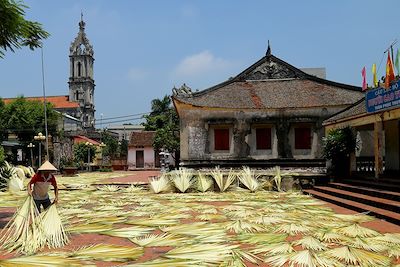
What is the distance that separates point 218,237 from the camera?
20.9ft

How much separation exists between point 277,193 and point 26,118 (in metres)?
36.4

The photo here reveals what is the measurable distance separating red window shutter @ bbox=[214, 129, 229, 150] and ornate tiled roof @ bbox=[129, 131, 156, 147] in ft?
77.4

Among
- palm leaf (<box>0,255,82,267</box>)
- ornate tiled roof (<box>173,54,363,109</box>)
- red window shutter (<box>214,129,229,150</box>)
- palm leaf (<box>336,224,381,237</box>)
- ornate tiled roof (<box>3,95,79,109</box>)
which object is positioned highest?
ornate tiled roof (<box>3,95,79,109</box>)

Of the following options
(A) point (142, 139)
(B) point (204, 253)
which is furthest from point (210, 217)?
(A) point (142, 139)

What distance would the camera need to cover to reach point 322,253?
5414 mm

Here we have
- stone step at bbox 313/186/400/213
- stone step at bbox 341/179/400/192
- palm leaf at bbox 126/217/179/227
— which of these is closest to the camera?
palm leaf at bbox 126/217/179/227

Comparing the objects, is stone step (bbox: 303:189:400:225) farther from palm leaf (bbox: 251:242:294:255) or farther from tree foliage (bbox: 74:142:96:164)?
tree foliage (bbox: 74:142:96:164)

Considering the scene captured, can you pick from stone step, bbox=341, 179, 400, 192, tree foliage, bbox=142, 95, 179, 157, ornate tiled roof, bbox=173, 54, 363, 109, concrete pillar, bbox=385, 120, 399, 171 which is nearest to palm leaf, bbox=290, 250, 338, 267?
stone step, bbox=341, 179, 400, 192

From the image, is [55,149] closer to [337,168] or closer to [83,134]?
[83,134]

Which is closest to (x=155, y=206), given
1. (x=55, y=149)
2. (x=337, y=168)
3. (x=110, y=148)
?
(x=337, y=168)

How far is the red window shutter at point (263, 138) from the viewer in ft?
73.2

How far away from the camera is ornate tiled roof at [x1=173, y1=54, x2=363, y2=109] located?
22141mm

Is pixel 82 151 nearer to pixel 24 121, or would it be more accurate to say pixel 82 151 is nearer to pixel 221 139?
pixel 24 121

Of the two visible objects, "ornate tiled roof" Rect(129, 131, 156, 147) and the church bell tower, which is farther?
the church bell tower
